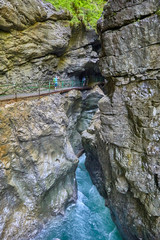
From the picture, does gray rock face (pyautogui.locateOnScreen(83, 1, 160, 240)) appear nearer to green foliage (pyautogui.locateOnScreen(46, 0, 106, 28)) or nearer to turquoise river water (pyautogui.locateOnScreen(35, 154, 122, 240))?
turquoise river water (pyautogui.locateOnScreen(35, 154, 122, 240))

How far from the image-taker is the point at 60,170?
31.0 feet

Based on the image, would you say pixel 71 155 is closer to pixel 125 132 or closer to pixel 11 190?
pixel 11 190

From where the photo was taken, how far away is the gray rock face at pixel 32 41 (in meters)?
9.62

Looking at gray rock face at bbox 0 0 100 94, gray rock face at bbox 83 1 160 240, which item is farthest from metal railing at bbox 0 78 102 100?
gray rock face at bbox 83 1 160 240

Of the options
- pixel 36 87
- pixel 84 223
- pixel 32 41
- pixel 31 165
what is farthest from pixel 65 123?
pixel 84 223

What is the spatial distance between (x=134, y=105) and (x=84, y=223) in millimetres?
8167

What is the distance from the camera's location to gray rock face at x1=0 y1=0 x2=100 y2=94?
9.62 metres

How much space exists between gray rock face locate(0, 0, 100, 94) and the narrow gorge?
0.21ft

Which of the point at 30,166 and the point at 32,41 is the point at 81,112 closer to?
the point at 32,41

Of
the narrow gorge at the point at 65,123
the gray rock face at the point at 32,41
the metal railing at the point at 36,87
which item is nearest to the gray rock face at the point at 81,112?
the metal railing at the point at 36,87

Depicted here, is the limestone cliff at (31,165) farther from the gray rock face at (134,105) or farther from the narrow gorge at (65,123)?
the gray rock face at (134,105)

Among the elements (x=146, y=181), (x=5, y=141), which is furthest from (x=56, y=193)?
(x=146, y=181)

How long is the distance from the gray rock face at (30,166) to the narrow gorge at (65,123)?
47 mm

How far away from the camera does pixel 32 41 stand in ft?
35.5
